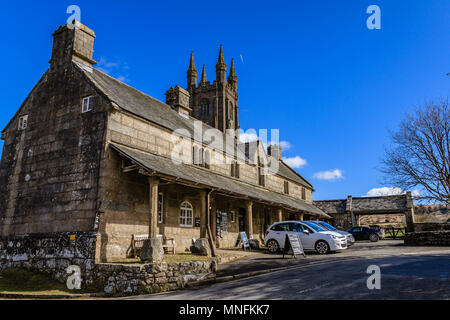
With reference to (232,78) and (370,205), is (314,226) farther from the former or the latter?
(232,78)

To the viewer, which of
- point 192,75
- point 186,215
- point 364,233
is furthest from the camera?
point 192,75

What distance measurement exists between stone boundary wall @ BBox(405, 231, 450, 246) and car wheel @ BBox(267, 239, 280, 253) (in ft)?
31.0

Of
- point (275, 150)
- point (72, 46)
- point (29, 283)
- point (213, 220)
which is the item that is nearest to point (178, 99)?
point (72, 46)

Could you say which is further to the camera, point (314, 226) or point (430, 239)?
point (430, 239)

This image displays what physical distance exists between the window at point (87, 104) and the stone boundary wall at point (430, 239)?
779 inches

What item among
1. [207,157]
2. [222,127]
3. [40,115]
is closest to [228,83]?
[222,127]

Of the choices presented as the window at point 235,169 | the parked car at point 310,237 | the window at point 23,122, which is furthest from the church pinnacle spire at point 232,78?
the parked car at point 310,237

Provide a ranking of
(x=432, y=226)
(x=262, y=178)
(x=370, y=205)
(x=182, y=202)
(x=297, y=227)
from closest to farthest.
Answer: (x=297, y=227) → (x=182, y=202) → (x=262, y=178) → (x=432, y=226) → (x=370, y=205)

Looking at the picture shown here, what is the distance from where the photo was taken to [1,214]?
1706 centimetres

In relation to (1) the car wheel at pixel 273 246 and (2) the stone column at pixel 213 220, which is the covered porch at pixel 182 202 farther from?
(1) the car wheel at pixel 273 246

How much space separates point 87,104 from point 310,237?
12.0 metres

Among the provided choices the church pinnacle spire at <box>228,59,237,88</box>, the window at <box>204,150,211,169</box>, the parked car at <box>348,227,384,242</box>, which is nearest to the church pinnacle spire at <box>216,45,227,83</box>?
the church pinnacle spire at <box>228,59,237,88</box>

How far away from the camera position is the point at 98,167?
13961 millimetres

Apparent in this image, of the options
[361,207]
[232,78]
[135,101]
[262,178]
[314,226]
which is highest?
[232,78]
